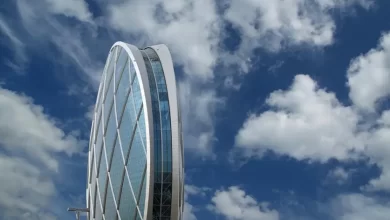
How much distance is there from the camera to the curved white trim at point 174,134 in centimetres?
5088

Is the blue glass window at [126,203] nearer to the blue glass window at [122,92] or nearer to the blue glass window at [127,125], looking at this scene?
the blue glass window at [127,125]

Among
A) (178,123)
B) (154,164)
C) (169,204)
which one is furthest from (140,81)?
(169,204)

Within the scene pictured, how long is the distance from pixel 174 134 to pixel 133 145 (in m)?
5.19

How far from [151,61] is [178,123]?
9058 mm

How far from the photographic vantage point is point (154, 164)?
167ft

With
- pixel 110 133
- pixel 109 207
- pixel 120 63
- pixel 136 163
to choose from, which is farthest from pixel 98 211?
pixel 120 63

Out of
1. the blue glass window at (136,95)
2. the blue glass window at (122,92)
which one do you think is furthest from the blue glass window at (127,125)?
the blue glass window at (122,92)

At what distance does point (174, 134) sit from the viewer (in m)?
52.3

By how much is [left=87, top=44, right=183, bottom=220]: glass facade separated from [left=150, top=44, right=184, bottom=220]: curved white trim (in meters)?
0.29

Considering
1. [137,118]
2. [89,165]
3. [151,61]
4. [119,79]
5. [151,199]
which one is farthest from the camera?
[89,165]

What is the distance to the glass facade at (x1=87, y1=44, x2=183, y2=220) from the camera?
167ft

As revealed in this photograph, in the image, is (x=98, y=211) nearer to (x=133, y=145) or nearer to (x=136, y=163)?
(x=133, y=145)

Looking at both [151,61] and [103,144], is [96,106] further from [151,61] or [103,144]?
[151,61]

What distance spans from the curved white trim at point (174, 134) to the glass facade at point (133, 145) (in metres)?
0.29
